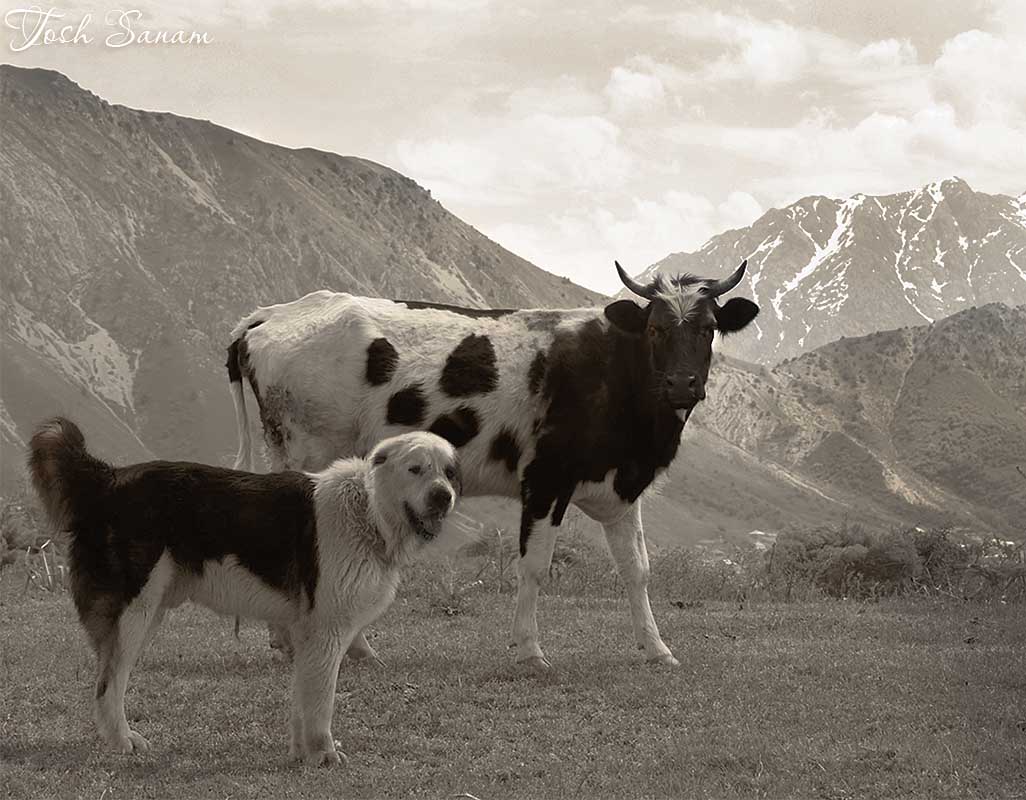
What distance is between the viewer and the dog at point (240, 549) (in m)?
7.57

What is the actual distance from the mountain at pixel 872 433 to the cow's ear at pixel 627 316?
83.0m

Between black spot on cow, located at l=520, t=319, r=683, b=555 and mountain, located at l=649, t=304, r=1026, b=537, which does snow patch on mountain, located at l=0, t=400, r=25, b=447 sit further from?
black spot on cow, located at l=520, t=319, r=683, b=555

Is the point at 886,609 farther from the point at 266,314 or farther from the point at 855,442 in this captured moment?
the point at 855,442

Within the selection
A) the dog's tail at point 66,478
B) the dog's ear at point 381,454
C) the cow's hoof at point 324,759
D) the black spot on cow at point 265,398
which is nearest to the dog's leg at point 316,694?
Answer: the cow's hoof at point 324,759

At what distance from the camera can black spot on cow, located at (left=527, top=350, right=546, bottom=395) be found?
10766 millimetres

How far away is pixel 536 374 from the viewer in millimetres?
10812

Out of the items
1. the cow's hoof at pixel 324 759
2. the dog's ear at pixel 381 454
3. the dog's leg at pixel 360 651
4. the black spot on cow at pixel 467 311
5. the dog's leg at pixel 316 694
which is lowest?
the dog's leg at pixel 360 651

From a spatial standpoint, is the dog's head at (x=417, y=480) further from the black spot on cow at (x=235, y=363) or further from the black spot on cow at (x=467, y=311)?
the black spot on cow at (x=235, y=363)

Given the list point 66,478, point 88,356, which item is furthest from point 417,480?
point 88,356

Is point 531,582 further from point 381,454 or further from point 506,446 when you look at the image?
point 381,454

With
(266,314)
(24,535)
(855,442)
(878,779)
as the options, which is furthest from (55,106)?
(878,779)

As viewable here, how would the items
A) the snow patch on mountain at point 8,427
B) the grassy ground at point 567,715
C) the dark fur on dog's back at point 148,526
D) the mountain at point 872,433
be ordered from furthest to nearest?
the mountain at point 872,433 < the snow patch on mountain at point 8,427 < the dark fur on dog's back at point 148,526 < the grassy ground at point 567,715

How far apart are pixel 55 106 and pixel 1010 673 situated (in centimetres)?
10497

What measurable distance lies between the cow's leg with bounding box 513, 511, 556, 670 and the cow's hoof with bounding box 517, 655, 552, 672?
0.04 metres
